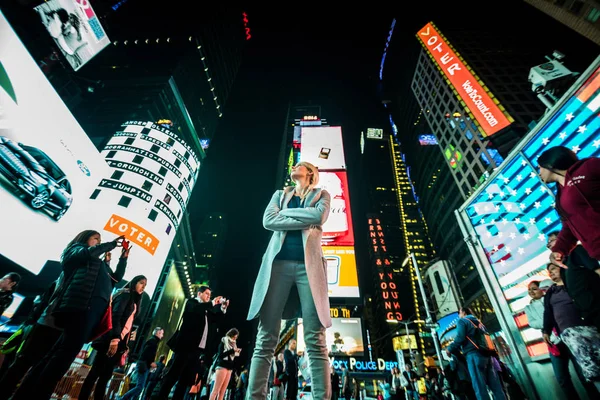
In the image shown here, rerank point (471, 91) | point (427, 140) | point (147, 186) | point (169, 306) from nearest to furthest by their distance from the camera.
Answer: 1. point (471, 91)
2. point (147, 186)
3. point (169, 306)
4. point (427, 140)

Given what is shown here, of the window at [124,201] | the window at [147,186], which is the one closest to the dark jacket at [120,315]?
the window at [124,201]

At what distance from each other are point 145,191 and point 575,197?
2383cm

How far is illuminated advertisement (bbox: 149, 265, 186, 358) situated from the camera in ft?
76.2

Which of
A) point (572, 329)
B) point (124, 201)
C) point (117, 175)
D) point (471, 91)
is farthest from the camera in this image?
point (117, 175)

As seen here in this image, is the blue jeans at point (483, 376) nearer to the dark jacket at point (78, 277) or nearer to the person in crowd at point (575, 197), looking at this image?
the person in crowd at point (575, 197)

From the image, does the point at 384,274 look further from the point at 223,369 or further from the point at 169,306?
the point at 223,369

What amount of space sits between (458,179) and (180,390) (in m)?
39.0

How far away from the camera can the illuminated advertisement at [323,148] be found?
16.5 m

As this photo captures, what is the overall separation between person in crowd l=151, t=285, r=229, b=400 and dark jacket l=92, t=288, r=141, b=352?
2.93 feet

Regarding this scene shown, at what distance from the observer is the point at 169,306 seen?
25891 millimetres

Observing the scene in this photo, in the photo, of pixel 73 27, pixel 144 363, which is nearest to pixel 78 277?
pixel 144 363

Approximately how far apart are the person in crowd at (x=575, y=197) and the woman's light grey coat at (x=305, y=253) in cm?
191

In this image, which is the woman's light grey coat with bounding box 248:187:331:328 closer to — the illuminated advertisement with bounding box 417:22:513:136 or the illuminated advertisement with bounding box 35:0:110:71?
the illuminated advertisement with bounding box 417:22:513:136

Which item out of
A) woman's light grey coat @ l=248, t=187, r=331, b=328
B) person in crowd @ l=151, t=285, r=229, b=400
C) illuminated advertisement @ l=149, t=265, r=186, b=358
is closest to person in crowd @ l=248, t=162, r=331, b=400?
woman's light grey coat @ l=248, t=187, r=331, b=328
